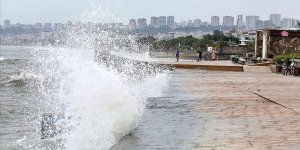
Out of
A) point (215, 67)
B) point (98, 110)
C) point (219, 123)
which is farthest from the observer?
point (215, 67)

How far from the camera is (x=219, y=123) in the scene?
8.84 m

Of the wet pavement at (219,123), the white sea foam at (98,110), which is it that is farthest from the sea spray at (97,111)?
the wet pavement at (219,123)

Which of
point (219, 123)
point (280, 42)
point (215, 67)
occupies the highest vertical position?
point (280, 42)

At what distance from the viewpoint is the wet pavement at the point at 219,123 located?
720cm

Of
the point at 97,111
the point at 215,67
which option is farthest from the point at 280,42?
the point at 97,111

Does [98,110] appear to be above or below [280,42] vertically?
below

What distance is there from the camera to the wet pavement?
7.20m

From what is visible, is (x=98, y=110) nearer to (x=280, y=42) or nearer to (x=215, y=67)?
(x=215, y=67)

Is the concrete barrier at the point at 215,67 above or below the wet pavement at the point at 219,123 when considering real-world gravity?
below

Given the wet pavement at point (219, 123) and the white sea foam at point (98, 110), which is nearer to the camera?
the wet pavement at point (219, 123)

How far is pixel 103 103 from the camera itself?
8.43 m

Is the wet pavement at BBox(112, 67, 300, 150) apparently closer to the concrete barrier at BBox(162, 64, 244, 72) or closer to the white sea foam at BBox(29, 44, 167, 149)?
the white sea foam at BBox(29, 44, 167, 149)

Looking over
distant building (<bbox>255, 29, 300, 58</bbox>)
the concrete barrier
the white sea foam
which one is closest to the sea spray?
the white sea foam

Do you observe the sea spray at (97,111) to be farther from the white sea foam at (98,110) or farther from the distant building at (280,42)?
the distant building at (280,42)
